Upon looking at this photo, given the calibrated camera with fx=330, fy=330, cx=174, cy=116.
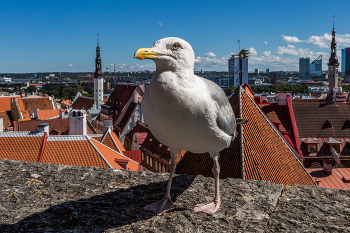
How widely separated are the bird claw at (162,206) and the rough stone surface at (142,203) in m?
0.07

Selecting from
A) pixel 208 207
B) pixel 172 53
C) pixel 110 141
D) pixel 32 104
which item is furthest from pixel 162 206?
pixel 32 104

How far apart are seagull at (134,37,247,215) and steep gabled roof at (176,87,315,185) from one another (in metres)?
6.66

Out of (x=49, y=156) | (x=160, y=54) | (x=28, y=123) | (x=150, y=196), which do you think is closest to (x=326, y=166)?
(x=49, y=156)

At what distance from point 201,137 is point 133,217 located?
1.40 metres

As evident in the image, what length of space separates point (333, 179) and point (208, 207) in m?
14.4

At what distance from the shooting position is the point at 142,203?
4777 millimetres

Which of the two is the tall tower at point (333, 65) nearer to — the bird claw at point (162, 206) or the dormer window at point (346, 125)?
the dormer window at point (346, 125)

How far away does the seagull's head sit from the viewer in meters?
3.79

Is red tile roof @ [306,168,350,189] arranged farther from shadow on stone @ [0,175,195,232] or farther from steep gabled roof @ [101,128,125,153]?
shadow on stone @ [0,175,195,232]

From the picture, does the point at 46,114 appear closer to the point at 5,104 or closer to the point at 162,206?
the point at 5,104

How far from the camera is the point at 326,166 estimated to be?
57.8 ft

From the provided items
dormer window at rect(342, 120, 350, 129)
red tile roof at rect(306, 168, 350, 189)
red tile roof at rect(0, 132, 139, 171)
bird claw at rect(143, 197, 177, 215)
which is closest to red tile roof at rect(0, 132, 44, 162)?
red tile roof at rect(0, 132, 139, 171)

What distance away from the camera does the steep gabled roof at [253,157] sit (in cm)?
1044

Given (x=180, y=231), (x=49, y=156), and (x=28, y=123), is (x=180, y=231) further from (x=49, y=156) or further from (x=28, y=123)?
(x=28, y=123)
